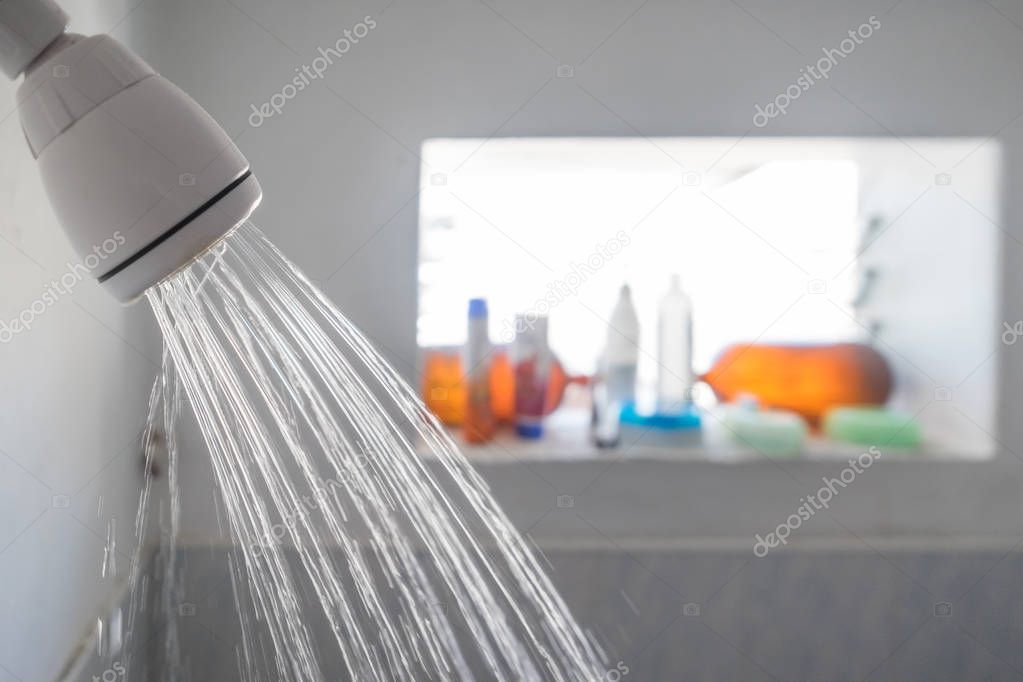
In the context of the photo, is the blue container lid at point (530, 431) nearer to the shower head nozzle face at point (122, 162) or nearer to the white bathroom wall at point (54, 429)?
the white bathroom wall at point (54, 429)

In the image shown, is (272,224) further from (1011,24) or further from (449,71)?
(1011,24)

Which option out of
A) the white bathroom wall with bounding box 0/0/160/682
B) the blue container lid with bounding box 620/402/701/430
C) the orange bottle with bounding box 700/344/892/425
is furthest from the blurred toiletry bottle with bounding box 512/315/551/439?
the white bathroom wall with bounding box 0/0/160/682

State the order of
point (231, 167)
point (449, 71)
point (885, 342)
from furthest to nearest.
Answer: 1. point (885, 342)
2. point (449, 71)
3. point (231, 167)

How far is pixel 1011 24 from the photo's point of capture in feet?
3.04

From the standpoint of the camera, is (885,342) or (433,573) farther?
(885,342)

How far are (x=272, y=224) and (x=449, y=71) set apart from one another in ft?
0.93

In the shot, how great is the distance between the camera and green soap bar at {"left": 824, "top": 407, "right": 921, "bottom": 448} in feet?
3.15

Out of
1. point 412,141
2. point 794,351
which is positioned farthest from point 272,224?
point 794,351

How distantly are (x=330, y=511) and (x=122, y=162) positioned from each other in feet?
2.12

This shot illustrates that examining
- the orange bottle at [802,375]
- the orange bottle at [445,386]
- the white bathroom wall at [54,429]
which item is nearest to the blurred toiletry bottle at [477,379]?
the orange bottle at [445,386]
